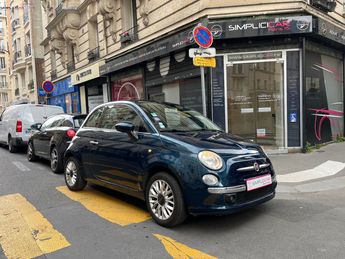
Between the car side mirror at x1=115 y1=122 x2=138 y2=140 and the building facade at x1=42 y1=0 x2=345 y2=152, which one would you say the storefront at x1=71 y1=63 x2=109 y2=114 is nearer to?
the building facade at x1=42 y1=0 x2=345 y2=152

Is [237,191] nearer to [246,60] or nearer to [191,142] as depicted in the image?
[191,142]

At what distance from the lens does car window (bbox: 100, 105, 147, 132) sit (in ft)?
16.2

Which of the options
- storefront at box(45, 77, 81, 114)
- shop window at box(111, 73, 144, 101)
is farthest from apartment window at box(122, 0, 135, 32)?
storefront at box(45, 77, 81, 114)

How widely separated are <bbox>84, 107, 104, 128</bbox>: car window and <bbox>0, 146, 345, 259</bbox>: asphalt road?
1266 millimetres

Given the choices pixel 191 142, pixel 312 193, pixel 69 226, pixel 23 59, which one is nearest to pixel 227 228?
pixel 191 142

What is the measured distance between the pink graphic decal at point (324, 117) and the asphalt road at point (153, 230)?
4909 millimetres

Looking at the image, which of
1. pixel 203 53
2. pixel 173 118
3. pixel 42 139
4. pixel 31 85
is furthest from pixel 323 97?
pixel 31 85

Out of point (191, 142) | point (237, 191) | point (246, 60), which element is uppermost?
point (246, 60)

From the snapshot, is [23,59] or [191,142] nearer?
[191,142]

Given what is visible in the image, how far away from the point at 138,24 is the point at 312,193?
10.3m

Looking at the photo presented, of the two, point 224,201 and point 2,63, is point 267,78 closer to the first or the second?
point 224,201

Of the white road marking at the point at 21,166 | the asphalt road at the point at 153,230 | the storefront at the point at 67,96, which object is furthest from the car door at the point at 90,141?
the storefront at the point at 67,96

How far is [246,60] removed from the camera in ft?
32.3

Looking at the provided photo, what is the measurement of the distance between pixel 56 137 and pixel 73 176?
2142mm
